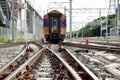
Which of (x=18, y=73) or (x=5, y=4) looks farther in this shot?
(x=5, y=4)

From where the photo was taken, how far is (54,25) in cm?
3181

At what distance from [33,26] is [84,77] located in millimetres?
89080

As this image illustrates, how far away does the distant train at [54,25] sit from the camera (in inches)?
1238

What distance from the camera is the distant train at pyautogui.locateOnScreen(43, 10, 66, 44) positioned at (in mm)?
31453

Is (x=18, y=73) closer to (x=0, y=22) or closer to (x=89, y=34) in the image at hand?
(x=0, y=22)

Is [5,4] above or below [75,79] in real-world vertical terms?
above

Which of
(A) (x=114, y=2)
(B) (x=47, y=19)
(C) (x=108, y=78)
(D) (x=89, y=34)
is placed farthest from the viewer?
(D) (x=89, y=34)

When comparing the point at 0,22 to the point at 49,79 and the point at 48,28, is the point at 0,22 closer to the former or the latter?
the point at 48,28

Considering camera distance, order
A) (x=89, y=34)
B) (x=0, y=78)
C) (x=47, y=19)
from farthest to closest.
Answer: (x=89, y=34)
(x=47, y=19)
(x=0, y=78)

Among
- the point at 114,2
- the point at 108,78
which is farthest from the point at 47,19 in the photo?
the point at 108,78

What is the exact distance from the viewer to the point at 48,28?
3169cm

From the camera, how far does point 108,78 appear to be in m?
6.64

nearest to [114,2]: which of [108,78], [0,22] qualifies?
[0,22]

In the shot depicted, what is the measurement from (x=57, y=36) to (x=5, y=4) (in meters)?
30.8
